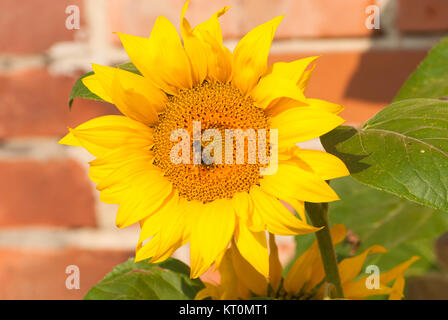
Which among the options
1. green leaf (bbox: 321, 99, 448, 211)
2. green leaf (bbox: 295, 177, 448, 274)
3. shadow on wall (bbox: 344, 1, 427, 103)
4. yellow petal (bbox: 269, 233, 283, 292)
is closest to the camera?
green leaf (bbox: 321, 99, 448, 211)

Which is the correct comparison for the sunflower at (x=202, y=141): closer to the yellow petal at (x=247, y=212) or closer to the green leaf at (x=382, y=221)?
the yellow petal at (x=247, y=212)

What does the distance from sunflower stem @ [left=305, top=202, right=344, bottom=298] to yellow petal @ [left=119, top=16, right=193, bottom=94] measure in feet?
0.31

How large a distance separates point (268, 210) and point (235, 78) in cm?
7

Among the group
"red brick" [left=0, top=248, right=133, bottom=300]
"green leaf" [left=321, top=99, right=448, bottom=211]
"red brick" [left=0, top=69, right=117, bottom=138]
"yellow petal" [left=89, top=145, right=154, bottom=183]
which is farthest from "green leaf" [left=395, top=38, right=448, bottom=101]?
"red brick" [left=0, top=248, right=133, bottom=300]

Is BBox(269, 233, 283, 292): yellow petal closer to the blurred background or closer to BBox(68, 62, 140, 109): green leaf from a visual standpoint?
BBox(68, 62, 140, 109): green leaf

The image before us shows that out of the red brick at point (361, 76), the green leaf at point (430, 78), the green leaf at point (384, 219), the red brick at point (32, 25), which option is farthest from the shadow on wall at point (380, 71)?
the red brick at point (32, 25)

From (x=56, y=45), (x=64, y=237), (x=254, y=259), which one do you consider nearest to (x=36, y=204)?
(x=64, y=237)

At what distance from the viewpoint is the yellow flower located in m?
0.33

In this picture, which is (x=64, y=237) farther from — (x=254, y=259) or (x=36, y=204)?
(x=254, y=259)

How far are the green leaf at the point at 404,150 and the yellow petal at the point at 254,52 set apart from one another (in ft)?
0.16

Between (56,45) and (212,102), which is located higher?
(56,45)

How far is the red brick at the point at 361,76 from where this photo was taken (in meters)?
0.61

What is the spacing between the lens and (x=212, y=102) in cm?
29

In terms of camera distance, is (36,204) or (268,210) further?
(36,204)
